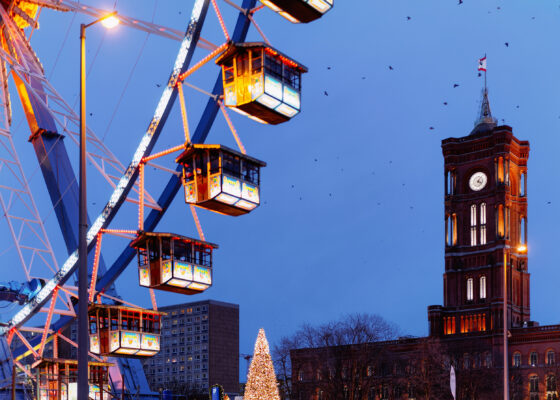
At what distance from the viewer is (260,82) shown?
38.3 m

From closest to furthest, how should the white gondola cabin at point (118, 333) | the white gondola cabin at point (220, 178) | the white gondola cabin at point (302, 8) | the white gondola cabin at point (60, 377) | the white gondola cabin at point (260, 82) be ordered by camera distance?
the white gondola cabin at point (302, 8) < the white gondola cabin at point (260, 82) < the white gondola cabin at point (220, 178) < the white gondola cabin at point (118, 333) < the white gondola cabin at point (60, 377)

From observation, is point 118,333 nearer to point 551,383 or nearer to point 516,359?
point 551,383

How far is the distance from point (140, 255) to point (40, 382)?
12.5 metres

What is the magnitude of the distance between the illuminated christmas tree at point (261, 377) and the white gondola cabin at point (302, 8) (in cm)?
3603

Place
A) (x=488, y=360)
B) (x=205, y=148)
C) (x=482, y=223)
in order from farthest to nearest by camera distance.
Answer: (x=482, y=223)
(x=488, y=360)
(x=205, y=148)

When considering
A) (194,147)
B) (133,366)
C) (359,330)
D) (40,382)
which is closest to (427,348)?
(359,330)

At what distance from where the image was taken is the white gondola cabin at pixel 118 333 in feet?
164

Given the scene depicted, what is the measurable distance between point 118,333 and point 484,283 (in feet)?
377

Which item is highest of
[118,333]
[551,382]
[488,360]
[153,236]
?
[153,236]

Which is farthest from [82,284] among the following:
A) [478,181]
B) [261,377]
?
[478,181]

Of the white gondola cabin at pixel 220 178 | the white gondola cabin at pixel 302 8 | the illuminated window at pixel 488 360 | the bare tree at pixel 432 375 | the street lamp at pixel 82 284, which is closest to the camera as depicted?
the street lamp at pixel 82 284

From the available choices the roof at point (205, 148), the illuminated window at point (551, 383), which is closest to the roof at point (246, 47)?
the roof at point (205, 148)

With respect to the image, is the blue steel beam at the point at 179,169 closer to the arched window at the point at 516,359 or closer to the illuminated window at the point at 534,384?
the illuminated window at the point at 534,384

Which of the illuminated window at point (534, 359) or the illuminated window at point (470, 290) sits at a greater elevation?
the illuminated window at point (470, 290)
